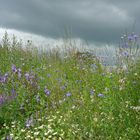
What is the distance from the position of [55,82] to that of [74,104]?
171 centimetres

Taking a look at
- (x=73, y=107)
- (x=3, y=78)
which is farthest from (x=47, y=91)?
(x=73, y=107)

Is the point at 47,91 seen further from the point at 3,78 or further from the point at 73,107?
the point at 73,107

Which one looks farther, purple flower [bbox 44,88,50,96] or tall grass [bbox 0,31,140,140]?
purple flower [bbox 44,88,50,96]

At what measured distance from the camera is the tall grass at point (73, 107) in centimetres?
425

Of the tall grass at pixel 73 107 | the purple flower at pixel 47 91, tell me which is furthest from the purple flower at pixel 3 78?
the purple flower at pixel 47 91

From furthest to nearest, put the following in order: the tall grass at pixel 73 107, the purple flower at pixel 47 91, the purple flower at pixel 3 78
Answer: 1. the purple flower at pixel 3 78
2. the purple flower at pixel 47 91
3. the tall grass at pixel 73 107

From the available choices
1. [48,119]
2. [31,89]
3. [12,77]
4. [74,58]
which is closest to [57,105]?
[48,119]

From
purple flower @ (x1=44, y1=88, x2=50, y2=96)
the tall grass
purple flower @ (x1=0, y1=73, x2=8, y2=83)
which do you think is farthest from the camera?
purple flower @ (x1=0, y1=73, x2=8, y2=83)

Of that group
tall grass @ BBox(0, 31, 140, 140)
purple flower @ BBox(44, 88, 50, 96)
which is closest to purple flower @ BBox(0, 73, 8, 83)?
tall grass @ BBox(0, 31, 140, 140)

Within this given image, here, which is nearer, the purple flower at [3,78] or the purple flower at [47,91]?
the purple flower at [47,91]

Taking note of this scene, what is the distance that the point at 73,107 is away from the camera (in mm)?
4785

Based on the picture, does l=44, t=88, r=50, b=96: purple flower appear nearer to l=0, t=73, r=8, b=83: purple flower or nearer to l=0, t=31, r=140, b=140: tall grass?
l=0, t=31, r=140, b=140: tall grass

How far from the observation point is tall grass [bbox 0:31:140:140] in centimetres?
425

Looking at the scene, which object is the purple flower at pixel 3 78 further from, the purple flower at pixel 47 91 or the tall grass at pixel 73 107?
the purple flower at pixel 47 91
